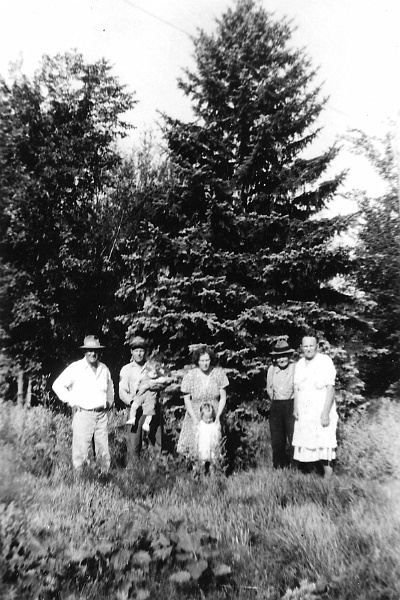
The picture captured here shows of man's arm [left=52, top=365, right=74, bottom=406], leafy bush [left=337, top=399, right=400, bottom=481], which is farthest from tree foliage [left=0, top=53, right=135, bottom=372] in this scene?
leafy bush [left=337, top=399, right=400, bottom=481]

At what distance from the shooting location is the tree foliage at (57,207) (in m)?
12.7

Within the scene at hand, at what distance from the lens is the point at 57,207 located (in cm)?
1394

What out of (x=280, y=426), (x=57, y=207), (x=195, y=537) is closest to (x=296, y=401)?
(x=280, y=426)

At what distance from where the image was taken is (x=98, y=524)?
3650 mm

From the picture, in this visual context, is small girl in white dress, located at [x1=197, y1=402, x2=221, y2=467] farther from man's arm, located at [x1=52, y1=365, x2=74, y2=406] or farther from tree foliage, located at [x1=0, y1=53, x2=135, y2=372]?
tree foliage, located at [x1=0, y1=53, x2=135, y2=372]

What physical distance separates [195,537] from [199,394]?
2.78 meters

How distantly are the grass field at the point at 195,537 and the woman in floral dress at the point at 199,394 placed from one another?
699mm

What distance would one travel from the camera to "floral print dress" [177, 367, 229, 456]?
612cm

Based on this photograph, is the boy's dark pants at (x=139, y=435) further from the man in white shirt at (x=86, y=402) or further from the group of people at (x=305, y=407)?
the group of people at (x=305, y=407)

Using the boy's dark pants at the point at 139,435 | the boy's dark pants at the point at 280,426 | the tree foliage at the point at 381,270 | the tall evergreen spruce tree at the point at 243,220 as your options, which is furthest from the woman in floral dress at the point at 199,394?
the tree foliage at the point at 381,270

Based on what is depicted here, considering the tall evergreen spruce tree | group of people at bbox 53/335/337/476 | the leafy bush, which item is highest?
the tall evergreen spruce tree

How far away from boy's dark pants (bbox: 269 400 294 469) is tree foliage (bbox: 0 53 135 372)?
7600 mm

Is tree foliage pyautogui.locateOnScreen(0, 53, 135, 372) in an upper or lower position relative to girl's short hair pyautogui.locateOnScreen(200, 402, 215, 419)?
upper

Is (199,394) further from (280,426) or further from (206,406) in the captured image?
(280,426)
